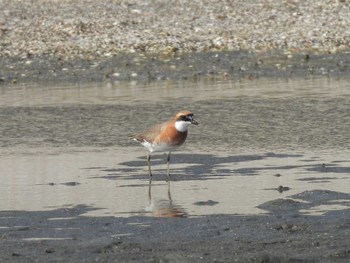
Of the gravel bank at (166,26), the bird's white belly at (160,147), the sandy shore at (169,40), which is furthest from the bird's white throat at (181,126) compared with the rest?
the gravel bank at (166,26)

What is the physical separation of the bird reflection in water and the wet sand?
0.02 metres

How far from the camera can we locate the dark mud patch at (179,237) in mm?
10984

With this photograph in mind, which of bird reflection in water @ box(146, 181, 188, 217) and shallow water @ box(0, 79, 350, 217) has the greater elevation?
shallow water @ box(0, 79, 350, 217)

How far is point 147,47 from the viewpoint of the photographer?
1367 inches

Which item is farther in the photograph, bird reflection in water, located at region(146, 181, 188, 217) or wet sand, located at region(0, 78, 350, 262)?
bird reflection in water, located at region(146, 181, 188, 217)

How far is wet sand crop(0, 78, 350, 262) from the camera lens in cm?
1148

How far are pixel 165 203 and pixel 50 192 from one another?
1.77 m

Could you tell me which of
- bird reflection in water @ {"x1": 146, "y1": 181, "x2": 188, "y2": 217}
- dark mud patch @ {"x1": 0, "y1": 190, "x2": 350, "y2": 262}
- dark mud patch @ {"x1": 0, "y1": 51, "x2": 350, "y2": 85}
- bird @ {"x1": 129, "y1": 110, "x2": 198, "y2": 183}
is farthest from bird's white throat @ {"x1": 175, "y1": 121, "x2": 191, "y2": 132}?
dark mud patch @ {"x1": 0, "y1": 51, "x2": 350, "y2": 85}

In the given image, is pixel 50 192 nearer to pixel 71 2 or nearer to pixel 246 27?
pixel 246 27

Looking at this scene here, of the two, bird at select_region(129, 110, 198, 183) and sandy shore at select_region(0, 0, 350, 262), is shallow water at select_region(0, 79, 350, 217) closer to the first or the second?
bird at select_region(129, 110, 198, 183)

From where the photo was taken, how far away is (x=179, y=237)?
11.9 metres

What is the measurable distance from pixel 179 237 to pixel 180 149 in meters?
7.39

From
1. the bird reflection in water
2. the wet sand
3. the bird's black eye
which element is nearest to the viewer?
the wet sand

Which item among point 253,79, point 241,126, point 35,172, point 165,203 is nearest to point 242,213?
point 165,203
